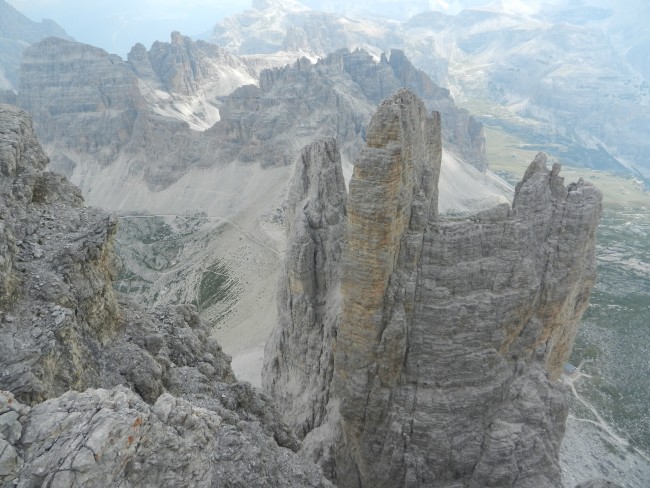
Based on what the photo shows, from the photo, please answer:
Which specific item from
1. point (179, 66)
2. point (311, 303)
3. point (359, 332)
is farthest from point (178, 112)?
point (359, 332)

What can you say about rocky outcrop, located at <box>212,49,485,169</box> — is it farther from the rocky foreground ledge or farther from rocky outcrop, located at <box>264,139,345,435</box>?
the rocky foreground ledge

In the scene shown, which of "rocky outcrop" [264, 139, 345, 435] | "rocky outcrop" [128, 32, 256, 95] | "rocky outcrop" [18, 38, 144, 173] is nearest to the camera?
"rocky outcrop" [264, 139, 345, 435]

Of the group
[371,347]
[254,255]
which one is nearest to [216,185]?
[254,255]

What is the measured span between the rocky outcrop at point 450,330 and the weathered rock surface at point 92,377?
738cm

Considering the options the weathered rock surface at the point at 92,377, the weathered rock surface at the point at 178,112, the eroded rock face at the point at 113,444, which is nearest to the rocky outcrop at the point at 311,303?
the weathered rock surface at the point at 92,377

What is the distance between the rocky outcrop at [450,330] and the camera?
2389 centimetres

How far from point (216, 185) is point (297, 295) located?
78.5 meters

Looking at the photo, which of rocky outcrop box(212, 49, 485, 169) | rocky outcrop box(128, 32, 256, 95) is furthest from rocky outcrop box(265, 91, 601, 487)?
rocky outcrop box(128, 32, 256, 95)

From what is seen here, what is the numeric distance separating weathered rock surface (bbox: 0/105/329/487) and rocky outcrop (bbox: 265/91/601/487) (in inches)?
290

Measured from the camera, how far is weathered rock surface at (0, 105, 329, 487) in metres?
9.11

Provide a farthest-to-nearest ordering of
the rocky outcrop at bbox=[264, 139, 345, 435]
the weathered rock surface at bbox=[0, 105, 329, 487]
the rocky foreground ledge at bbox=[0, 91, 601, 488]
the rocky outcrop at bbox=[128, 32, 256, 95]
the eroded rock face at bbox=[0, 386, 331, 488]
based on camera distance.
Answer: the rocky outcrop at bbox=[128, 32, 256, 95] → the rocky outcrop at bbox=[264, 139, 345, 435] → the rocky foreground ledge at bbox=[0, 91, 601, 488] → the weathered rock surface at bbox=[0, 105, 329, 487] → the eroded rock face at bbox=[0, 386, 331, 488]

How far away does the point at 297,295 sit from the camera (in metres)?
33.2

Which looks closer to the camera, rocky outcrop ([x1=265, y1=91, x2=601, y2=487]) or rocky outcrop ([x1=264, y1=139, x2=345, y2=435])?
rocky outcrop ([x1=265, y1=91, x2=601, y2=487])

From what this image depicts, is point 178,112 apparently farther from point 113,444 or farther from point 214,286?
point 113,444
